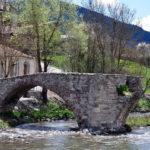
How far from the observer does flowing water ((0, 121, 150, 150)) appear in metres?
22.7

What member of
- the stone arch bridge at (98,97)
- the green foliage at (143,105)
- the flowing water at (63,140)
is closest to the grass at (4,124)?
the flowing water at (63,140)

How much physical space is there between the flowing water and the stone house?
379 inches

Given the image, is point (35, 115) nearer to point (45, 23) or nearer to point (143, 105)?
point (45, 23)

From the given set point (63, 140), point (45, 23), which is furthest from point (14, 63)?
point (63, 140)

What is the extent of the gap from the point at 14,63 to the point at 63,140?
2029cm

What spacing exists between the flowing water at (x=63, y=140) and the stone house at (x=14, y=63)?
9.62 m

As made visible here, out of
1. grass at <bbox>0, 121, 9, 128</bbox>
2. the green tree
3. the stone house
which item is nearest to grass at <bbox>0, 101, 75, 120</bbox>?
grass at <bbox>0, 121, 9, 128</bbox>

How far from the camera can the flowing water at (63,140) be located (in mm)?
22734

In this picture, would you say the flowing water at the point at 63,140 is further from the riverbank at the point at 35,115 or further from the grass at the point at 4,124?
the riverbank at the point at 35,115

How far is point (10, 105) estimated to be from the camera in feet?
110

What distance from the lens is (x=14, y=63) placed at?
143 feet

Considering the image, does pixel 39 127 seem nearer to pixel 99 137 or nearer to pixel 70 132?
pixel 70 132

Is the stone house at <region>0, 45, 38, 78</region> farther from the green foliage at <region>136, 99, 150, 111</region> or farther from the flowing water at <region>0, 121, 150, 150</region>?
the green foliage at <region>136, 99, 150, 111</region>

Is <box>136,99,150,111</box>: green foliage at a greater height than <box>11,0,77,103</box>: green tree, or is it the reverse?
<box>11,0,77,103</box>: green tree
